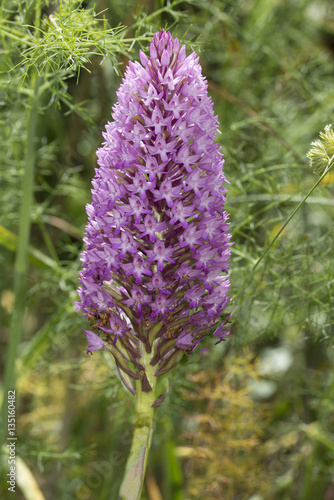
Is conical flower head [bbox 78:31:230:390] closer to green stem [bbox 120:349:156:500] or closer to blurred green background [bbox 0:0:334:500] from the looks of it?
green stem [bbox 120:349:156:500]

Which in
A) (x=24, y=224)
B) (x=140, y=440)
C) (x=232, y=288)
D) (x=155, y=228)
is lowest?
(x=140, y=440)

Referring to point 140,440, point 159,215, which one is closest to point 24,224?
point 159,215

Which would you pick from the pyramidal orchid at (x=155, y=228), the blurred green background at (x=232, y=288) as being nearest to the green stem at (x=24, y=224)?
the blurred green background at (x=232, y=288)

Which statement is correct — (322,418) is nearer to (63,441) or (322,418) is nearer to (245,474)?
(245,474)

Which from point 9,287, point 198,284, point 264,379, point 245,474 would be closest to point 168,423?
point 245,474

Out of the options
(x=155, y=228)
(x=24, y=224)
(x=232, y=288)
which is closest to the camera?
(x=155, y=228)

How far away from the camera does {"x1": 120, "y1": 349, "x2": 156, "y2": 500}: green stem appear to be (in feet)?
3.99

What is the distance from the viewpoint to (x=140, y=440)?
48.9 inches

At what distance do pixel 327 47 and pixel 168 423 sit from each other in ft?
8.44

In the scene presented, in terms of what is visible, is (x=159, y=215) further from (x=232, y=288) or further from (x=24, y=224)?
(x=232, y=288)

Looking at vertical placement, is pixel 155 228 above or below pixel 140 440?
above

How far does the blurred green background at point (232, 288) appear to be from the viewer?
199 cm

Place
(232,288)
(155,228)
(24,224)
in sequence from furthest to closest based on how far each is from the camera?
(232,288)
(24,224)
(155,228)

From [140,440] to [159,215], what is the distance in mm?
483
